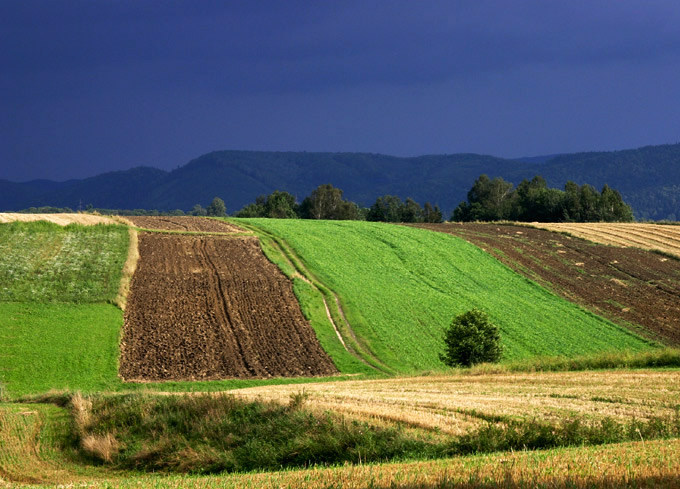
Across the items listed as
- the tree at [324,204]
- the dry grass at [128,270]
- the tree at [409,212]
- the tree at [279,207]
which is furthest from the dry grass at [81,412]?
the tree at [409,212]

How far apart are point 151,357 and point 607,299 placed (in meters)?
36.2

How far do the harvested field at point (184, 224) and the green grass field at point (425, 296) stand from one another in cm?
375

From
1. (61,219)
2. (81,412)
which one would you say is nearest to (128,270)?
(61,219)

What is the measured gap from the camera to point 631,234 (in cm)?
8150

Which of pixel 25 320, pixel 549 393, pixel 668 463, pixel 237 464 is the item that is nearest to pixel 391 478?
pixel 668 463

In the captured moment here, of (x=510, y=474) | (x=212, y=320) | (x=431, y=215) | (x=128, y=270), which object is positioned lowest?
(x=212, y=320)

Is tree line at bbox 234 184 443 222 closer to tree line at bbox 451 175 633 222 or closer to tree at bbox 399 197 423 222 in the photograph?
tree at bbox 399 197 423 222

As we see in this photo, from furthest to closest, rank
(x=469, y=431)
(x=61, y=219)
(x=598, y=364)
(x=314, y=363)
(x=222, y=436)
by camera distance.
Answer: (x=61, y=219), (x=314, y=363), (x=598, y=364), (x=222, y=436), (x=469, y=431)

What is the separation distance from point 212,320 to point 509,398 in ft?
82.8

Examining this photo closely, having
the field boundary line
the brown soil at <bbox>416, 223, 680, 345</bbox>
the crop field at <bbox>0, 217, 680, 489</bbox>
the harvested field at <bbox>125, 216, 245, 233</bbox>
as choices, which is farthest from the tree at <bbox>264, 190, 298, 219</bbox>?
the field boundary line

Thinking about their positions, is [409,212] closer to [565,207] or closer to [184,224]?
[565,207]

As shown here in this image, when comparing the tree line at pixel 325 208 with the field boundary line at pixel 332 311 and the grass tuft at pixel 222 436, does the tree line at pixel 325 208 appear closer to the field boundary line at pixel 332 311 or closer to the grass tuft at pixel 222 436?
the field boundary line at pixel 332 311

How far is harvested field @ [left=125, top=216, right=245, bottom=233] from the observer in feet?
206

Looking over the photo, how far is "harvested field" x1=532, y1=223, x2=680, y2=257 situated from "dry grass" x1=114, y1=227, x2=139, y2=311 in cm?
4897
